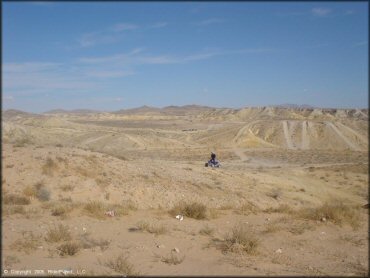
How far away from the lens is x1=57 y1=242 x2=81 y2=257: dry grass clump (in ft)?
27.3

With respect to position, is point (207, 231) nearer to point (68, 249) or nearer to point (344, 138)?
point (68, 249)

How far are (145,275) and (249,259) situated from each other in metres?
2.23

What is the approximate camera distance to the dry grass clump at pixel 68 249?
27.3 ft

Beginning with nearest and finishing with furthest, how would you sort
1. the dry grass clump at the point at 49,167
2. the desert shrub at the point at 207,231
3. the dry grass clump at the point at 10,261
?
the dry grass clump at the point at 10,261
the desert shrub at the point at 207,231
the dry grass clump at the point at 49,167

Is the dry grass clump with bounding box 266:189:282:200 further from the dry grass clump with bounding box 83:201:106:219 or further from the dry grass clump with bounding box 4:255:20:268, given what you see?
the dry grass clump with bounding box 4:255:20:268

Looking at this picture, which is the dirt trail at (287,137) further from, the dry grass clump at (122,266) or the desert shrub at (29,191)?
the dry grass clump at (122,266)

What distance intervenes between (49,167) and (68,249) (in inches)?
395

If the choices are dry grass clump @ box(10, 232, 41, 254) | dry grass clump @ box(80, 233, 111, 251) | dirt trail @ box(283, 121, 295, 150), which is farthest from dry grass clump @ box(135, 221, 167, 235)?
dirt trail @ box(283, 121, 295, 150)

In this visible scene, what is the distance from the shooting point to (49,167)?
17.7 m

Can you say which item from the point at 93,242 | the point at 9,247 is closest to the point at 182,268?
the point at 93,242

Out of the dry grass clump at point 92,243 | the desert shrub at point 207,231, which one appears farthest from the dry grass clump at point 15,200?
the desert shrub at point 207,231

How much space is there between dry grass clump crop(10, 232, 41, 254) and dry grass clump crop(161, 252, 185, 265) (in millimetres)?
2777

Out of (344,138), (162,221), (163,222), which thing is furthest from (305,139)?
(163,222)

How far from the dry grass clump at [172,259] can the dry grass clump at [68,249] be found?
69.4 inches
